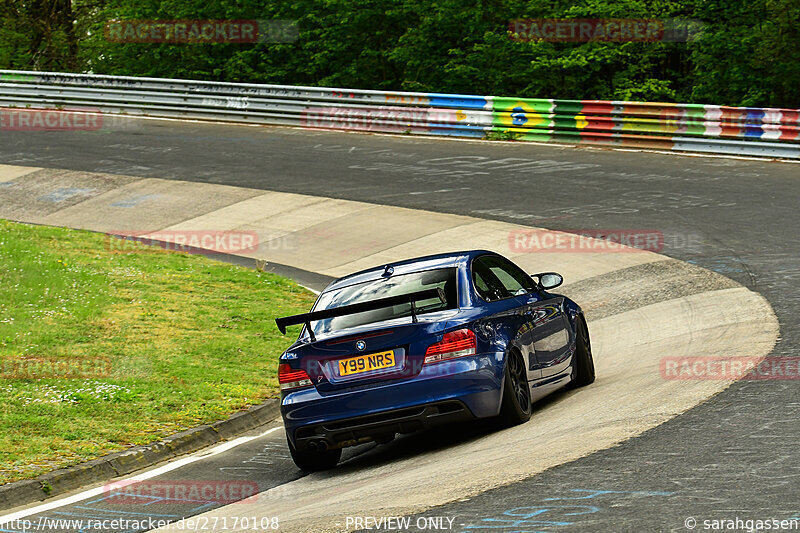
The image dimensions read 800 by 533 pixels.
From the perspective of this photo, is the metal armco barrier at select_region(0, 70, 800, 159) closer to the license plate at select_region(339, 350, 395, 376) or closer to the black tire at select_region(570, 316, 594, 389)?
the black tire at select_region(570, 316, 594, 389)

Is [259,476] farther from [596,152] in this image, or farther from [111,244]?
[596,152]

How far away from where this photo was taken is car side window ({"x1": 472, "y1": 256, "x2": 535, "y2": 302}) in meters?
8.79

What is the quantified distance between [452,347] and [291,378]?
1.24 m

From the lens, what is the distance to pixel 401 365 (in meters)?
7.93

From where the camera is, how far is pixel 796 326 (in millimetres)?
10898

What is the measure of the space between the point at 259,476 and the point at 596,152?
58.6 feet

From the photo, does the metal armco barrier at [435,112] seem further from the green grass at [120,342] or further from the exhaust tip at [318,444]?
the exhaust tip at [318,444]

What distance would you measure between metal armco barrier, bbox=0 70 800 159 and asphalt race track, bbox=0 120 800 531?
682 mm

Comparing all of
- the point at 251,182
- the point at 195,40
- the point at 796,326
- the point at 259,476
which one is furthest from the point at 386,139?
the point at 259,476

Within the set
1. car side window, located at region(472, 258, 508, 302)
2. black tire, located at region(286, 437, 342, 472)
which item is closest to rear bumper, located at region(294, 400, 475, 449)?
black tire, located at region(286, 437, 342, 472)

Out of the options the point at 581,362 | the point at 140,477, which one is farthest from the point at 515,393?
the point at 140,477

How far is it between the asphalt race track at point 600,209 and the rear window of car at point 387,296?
108 cm

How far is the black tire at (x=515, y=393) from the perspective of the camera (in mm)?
8180
